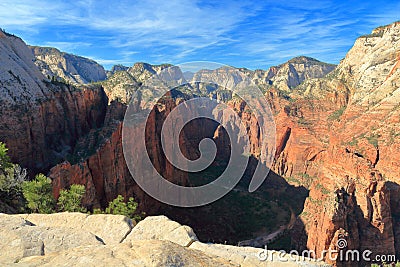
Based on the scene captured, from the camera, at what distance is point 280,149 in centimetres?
8138

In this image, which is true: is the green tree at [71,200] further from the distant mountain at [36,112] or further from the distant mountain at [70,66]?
the distant mountain at [70,66]

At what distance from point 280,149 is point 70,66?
12867 centimetres

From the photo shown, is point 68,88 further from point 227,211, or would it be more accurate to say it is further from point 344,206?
point 344,206

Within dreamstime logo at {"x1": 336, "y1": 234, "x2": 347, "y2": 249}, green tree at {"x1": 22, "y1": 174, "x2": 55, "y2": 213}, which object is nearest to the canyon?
dreamstime logo at {"x1": 336, "y1": 234, "x2": 347, "y2": 249}

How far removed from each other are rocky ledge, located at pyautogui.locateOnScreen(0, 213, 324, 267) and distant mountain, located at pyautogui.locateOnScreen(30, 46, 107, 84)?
130m

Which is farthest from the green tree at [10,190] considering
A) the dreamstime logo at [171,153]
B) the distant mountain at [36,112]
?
the dreamstime logo at [171,153]

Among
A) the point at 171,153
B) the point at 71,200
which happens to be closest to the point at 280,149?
the point at 171,153

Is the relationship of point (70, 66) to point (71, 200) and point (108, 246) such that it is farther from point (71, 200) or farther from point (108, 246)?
point (108, 246)

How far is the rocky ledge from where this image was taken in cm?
659

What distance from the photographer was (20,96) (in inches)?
1368

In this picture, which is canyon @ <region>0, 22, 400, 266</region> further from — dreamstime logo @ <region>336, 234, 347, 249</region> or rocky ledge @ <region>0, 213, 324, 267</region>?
rocky ledge @ <region>0, 213, 324, 267</region>

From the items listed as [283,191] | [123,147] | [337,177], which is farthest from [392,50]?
[123,147]

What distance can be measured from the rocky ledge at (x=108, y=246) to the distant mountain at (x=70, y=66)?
130 m

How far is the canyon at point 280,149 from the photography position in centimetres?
3097
